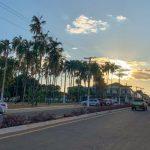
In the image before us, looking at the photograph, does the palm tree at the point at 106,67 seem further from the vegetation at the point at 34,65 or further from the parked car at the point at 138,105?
the parked car at the point at 138,105

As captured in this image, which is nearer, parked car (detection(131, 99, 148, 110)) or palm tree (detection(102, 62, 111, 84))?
parked car (detection(131, 99, 148, 110))

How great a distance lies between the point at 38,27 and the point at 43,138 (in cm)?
6747

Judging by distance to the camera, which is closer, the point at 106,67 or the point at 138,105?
the point at 138,105

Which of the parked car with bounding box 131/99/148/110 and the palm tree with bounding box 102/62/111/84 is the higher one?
the palm tree with bounding box 102/62/111/84

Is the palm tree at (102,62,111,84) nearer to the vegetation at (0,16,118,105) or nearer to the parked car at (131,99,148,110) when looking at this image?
the vegetation at (0,16,118,105)

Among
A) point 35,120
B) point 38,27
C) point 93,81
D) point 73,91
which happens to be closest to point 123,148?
point 35,120

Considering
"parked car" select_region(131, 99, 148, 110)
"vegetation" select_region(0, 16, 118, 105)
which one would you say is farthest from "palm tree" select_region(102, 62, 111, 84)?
"parked car" select_region(131, 99, 148, 110)

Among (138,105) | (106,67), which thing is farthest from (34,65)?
A: (106,67)

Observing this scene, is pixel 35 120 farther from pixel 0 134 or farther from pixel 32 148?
pixel 32 148

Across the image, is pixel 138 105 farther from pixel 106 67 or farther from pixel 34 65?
pixel 106 67

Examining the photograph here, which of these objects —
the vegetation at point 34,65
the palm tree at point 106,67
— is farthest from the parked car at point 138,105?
the palm tree at point 106,67

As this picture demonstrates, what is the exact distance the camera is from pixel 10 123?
73.1 ft

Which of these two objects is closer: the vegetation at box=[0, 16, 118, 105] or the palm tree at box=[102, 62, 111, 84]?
the vegetation at box=[0, 16, 118, 105]

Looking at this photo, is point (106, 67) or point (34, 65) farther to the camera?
point (106, 67)
